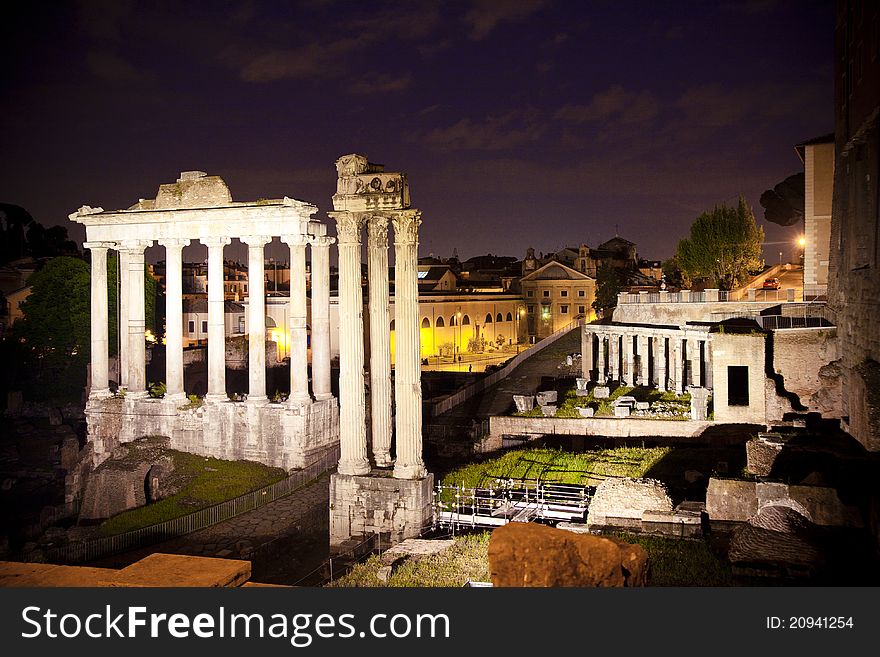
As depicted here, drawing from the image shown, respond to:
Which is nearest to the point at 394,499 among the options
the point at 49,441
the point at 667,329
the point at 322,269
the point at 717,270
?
the point at 322,269

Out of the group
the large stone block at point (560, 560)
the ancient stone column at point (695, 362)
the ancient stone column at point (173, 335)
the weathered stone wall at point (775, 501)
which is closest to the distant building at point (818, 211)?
the ancient stone column at point (695, 362)

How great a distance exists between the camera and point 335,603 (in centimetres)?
838

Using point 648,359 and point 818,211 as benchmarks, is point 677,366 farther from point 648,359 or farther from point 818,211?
point 818,211

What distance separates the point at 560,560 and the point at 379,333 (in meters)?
10.4

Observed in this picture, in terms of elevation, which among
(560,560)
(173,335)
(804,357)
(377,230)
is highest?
(377,230)

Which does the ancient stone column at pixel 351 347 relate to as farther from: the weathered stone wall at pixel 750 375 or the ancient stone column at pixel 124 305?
the weathered stone wall at pixel 750 375

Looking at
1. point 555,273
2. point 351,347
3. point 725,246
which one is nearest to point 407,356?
point 351,347

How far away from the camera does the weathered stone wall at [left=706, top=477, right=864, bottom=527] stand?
16500 mm

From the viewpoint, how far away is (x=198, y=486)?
86.1 ft

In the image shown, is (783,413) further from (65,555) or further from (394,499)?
(65,555)

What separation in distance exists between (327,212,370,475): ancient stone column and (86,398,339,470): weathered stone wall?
8.81m

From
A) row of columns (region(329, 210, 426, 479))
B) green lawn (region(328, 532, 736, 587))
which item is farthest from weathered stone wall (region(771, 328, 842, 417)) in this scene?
row of columns (region(329, 210, 426, 479))

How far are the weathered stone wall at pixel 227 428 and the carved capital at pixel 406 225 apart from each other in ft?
35.6

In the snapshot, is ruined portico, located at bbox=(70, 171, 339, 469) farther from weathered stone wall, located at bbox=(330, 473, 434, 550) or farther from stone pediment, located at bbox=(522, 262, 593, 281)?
stone pediment, located at bbox=(522, 262, 593, 281)
